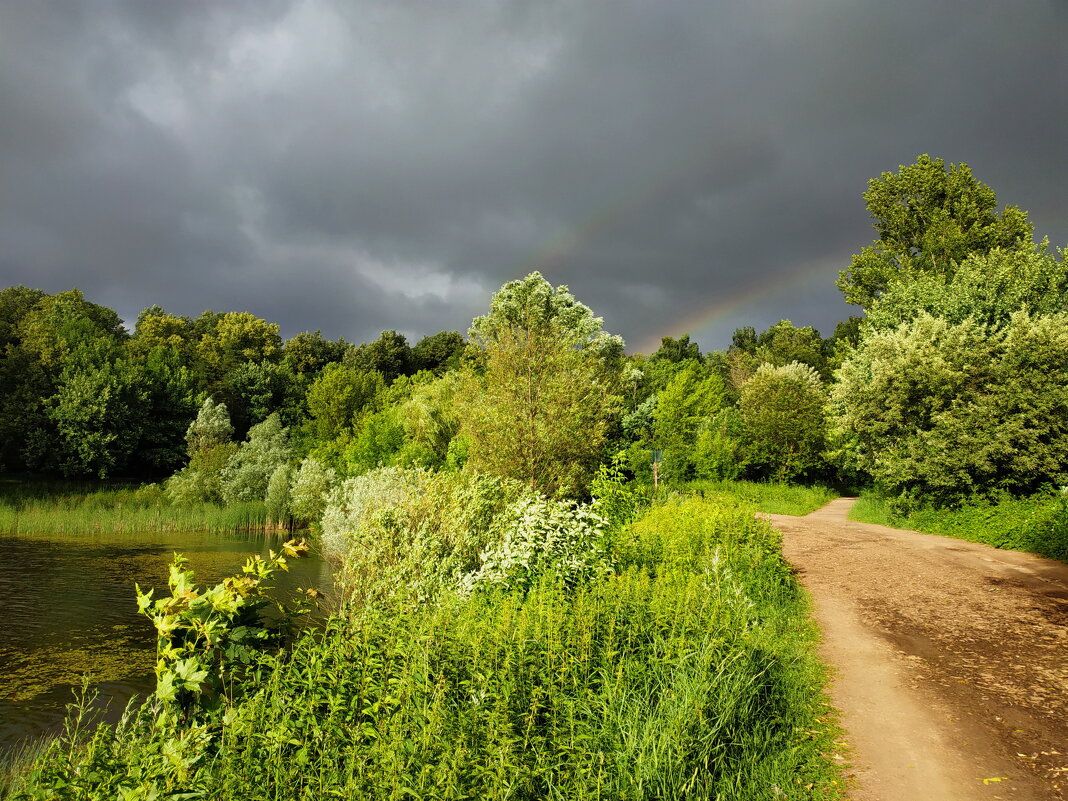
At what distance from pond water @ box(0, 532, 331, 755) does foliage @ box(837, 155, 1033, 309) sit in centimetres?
2738

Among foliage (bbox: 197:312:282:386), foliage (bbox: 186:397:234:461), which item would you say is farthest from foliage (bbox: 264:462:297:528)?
foliage (bbox: 197:312:282:386)

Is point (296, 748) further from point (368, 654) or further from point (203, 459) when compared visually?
point (203, 459)

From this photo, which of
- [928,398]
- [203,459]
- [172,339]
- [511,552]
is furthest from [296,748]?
[172,339]

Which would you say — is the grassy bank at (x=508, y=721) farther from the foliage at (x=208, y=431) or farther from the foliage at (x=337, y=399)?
the foliage at (x=208, y=431)

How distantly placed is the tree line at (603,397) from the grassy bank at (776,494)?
Answer: 4.67ft

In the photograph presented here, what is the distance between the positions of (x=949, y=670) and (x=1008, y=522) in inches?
414

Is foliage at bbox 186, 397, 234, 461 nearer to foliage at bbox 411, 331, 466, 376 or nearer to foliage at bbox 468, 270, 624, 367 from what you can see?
foliage at bbox 468, 270, 624, 367

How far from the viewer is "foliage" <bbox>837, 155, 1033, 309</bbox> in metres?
26.1

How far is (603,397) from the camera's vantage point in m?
19.7

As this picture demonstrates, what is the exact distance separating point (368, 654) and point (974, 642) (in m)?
7.26

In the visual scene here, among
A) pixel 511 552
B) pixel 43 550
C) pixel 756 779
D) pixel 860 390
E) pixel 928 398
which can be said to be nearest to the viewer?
pixel 756 779

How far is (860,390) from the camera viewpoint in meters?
19.4

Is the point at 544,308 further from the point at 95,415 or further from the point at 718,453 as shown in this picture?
the point at 95,415

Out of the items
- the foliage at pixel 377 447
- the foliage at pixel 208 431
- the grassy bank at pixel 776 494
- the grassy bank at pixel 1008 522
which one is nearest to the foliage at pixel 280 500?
the foliage at pixel 377 447
